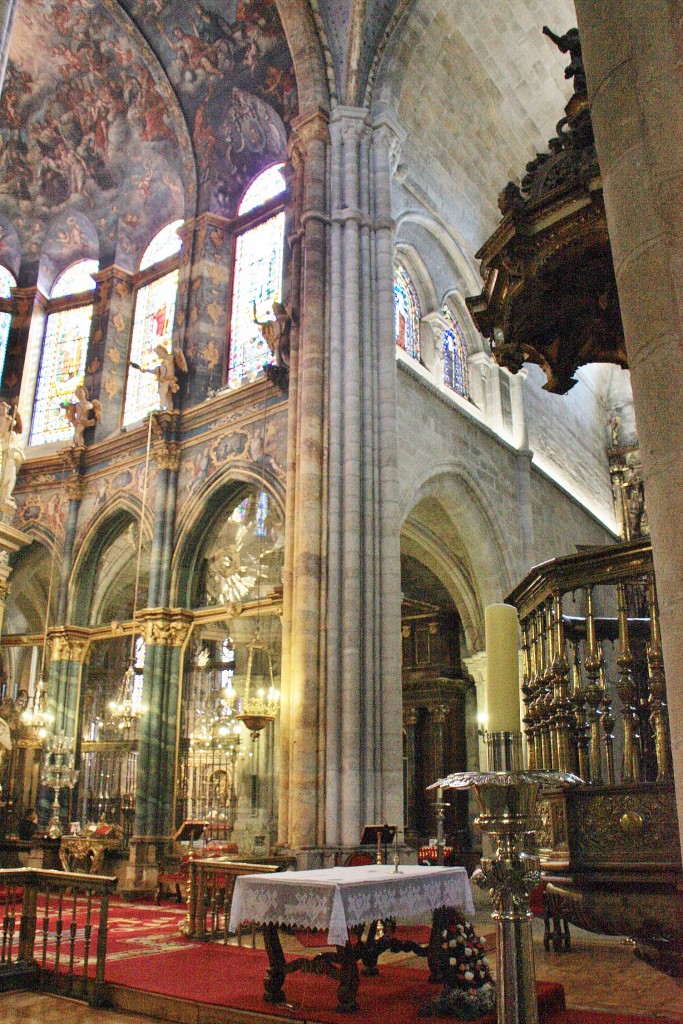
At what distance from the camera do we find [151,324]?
1755 centimetres

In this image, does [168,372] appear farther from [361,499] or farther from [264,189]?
[361,499]

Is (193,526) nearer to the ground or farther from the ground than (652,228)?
farther from the ground

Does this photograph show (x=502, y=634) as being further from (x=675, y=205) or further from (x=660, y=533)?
(x=675, y=205)

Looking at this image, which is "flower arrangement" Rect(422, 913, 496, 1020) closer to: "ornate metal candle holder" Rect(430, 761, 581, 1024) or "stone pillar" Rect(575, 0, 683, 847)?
"ornate metal candle holder" Rect(430, 761, 581, 1024)

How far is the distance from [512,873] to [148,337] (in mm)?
16190

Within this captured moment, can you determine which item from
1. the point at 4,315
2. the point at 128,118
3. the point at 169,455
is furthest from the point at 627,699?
the point at 4,315

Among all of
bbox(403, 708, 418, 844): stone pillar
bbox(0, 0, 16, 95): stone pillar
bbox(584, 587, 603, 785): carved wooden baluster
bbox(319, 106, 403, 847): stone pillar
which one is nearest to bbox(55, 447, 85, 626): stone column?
bbox(319, 106, 403, 847): stone pillar

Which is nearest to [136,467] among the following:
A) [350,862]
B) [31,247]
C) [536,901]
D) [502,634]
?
[31,247]

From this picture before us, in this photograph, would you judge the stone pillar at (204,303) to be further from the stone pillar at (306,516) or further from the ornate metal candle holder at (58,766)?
the ornate metal candle holder at (58,766)

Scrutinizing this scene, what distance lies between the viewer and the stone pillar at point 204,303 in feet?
50.7

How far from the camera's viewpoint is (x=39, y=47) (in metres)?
17.0

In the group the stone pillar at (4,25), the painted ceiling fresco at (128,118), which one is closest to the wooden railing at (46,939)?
the stone pillar at (4,25)

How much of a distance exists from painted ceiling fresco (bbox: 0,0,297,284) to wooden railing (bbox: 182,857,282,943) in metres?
12.3

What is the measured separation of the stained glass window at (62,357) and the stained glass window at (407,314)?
6823 mm
